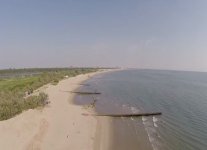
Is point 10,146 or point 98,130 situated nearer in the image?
point 10,146

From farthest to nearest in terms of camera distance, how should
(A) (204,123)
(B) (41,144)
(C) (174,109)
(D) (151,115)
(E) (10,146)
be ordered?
(C) (174,109)
(D) (151,115)
(A) (204,123)
(B) (41,144)
(E) (10,146)

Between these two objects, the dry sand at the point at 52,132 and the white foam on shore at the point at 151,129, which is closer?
the dry sand at the point at 52,132

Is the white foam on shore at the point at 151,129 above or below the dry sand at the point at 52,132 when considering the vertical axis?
below

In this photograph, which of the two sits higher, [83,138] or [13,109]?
[13,109]

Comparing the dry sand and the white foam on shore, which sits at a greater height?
the dry sand

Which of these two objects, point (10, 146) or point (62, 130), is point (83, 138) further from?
point (10, 146)

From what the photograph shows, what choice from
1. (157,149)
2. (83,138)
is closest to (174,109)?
(157,149)

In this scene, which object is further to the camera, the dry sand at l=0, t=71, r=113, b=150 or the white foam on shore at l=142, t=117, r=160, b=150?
the white foam on shore at l=142, t=117, r=160, b=150

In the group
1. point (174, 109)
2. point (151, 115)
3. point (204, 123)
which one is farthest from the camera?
point (174, 109)
